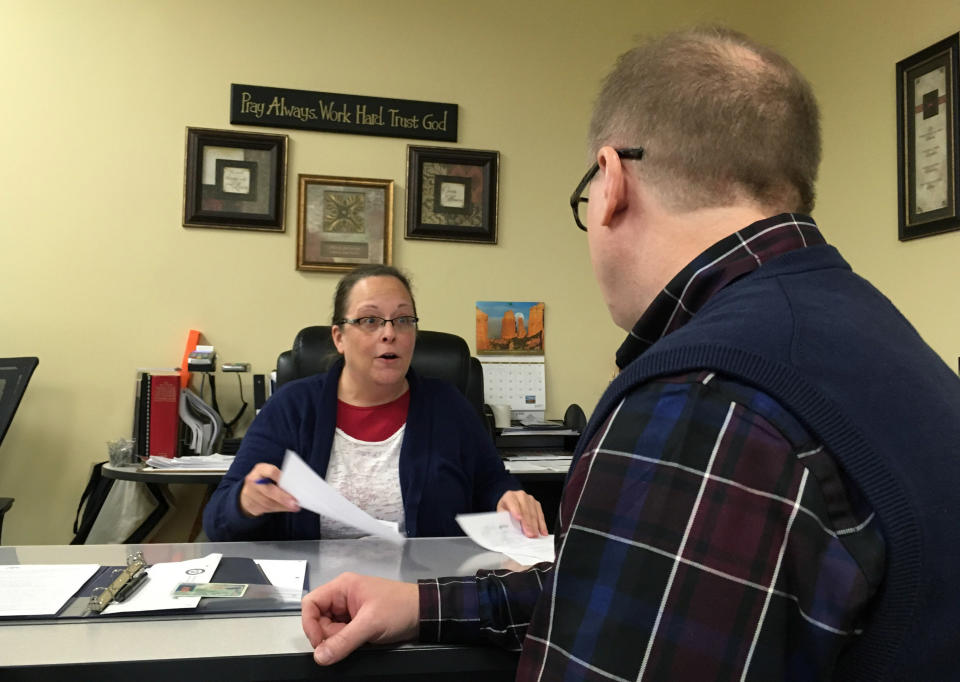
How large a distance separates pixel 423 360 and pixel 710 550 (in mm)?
1674

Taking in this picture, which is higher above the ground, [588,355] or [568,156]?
[568,156]

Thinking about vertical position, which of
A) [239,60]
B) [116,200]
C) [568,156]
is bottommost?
[116,200]


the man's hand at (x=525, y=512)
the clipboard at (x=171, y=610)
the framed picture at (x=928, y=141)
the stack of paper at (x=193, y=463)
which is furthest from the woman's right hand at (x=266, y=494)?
the framed picture at (x=928, y=141)

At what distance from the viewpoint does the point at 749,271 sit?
58cm

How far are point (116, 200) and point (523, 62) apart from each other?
1.72m

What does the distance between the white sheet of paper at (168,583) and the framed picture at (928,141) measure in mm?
2313

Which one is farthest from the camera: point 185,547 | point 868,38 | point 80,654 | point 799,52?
point 799,52

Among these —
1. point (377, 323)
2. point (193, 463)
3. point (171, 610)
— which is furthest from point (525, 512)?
point (193, 463)

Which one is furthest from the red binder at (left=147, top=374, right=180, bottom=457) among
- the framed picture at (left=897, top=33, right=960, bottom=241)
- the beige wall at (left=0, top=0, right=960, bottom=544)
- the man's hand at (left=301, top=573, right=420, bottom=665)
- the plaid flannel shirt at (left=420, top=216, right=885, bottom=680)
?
the framed picture at (left=897, top=33, right=960, bottom=241)

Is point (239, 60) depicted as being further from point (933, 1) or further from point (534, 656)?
point (534, 656)

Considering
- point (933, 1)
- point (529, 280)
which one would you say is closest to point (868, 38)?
point (933, 1)

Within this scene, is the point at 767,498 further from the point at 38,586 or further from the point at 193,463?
the point at 193,463

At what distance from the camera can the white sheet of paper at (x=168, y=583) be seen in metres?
0.96

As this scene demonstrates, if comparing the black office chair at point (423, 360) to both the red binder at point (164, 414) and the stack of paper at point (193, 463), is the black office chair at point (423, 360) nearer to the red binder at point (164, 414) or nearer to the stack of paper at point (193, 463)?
the stack of paper at point (193, 463)
